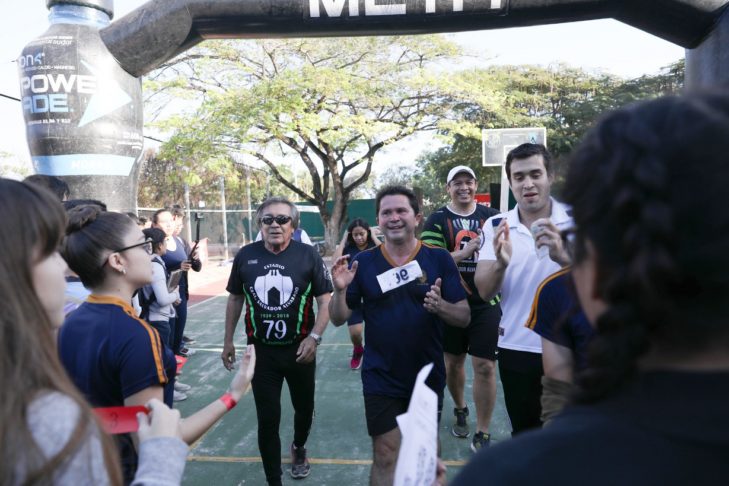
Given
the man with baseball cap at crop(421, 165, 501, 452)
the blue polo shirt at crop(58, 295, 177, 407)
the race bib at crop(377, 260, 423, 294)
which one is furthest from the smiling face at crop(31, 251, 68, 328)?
the man with baseball cap at crop(421, 165, 501, 452)

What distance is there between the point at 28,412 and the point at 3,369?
0.33ft

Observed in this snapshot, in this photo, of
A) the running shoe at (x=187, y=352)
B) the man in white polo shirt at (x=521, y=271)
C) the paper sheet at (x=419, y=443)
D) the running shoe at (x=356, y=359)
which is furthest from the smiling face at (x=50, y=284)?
the running shoe at (x=187, y=352)

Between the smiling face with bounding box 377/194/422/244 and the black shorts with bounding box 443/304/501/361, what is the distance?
1.25 metres

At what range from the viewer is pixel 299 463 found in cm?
350

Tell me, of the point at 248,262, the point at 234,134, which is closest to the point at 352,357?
the point at 248,262

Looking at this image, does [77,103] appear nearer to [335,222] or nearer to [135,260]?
[135,260]

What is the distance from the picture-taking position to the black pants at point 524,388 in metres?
2.72

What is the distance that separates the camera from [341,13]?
4172 millimetres

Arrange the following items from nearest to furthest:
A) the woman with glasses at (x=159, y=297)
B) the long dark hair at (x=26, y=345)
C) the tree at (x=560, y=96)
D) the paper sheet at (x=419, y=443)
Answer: the long dark hair at (x=26, y=345)
the paper sheet at (x=419, y=443)
the woman with glasses at (x=159, y=297)
the tree at (x=560, y=96)

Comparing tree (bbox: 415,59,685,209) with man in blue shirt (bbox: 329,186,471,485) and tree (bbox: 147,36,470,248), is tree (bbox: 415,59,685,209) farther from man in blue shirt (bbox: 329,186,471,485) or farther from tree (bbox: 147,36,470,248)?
man in blue shirt (bbox: 329,186,471,485)

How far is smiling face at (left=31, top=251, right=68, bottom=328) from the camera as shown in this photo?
1.08 meters

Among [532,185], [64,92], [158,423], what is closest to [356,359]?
[532,185]

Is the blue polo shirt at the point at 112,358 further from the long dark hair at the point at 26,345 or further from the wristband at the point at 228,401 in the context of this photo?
the long dark hair at the point at 26,345

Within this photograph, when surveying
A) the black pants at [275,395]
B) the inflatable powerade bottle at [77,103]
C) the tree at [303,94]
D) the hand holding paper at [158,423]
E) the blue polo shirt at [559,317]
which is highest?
the tree at [303,94]
